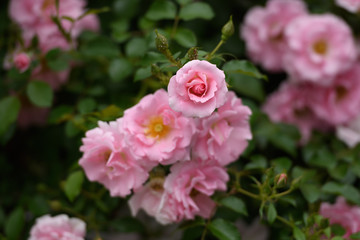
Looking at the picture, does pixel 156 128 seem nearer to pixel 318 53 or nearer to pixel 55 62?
pixel 55 62

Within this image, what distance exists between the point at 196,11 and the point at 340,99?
2.26ft

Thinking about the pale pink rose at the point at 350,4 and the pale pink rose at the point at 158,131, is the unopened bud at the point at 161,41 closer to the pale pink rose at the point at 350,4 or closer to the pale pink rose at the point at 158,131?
the pale pink rose at the point at 158,131

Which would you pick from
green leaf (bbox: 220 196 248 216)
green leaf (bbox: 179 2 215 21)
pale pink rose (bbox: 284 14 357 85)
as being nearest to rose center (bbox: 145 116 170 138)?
green leaf (bbox: 220 196 248 216)

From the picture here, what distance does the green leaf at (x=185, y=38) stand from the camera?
1039 mm

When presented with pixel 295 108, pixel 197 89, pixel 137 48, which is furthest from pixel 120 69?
pixel 295 108

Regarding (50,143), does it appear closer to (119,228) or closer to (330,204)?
(119,228)

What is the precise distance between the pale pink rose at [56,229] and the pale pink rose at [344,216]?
2.05ft

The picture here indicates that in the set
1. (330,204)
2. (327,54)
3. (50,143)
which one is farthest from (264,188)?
(50,143)

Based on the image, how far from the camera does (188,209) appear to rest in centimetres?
91

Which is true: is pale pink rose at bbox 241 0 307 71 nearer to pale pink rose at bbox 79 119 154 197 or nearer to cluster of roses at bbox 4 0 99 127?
cluster of roses at bbox 4 0 99 127

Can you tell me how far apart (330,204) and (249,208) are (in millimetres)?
232

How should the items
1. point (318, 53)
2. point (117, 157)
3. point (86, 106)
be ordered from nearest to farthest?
point (117, 157) < point (86, 106) < point (318, 53)

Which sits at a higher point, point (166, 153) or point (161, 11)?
point (161, 11)

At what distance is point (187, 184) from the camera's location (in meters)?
0.92
